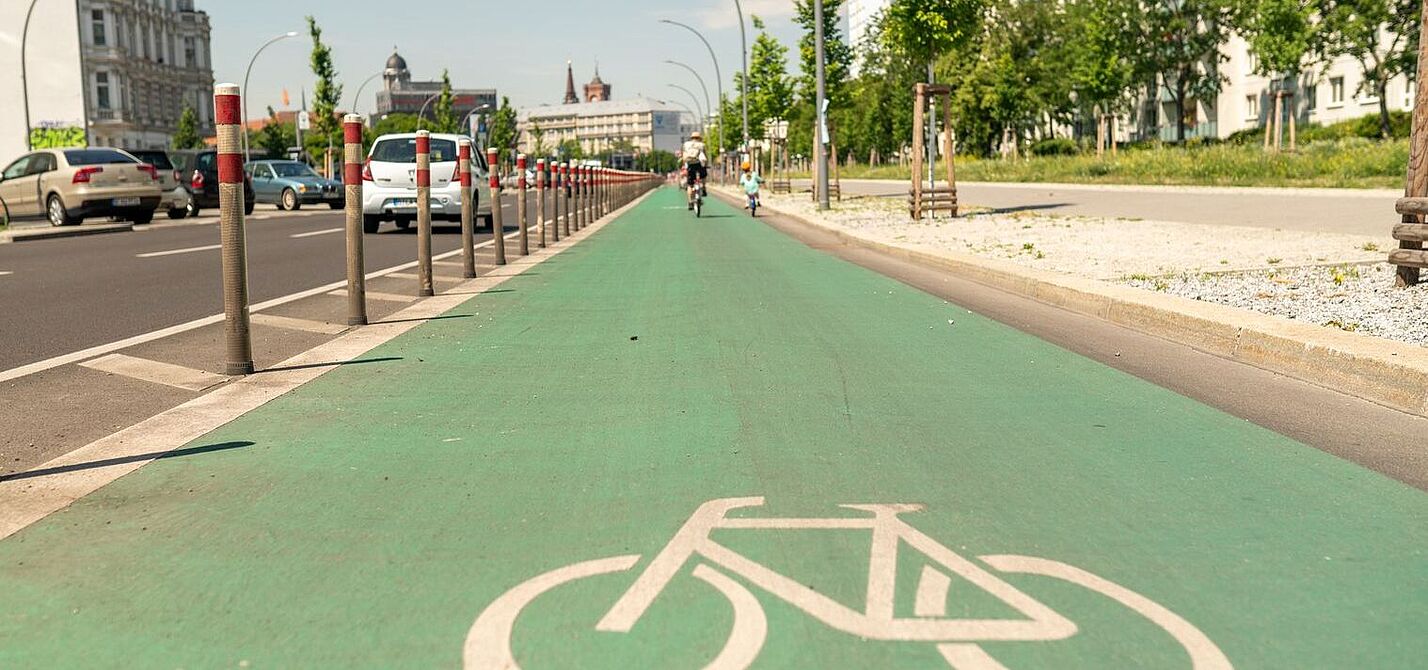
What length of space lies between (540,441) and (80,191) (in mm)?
24223

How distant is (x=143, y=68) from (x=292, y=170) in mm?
54738

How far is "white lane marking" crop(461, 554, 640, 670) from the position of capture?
2.72 metres

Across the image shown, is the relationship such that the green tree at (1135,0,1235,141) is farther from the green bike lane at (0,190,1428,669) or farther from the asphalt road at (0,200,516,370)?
the green bike lane at (0,190,1428,669)

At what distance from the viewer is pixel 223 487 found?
4152 mm

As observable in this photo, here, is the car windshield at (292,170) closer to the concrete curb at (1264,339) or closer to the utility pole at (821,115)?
the utility pole at (821,115)

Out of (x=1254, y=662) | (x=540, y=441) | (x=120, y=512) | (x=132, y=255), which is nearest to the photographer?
(x=1254, y=662)

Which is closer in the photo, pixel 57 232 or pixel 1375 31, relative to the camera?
pixel 57 232

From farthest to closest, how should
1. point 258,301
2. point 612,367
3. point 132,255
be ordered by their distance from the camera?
point 132,255
point 258,301
point 612,367

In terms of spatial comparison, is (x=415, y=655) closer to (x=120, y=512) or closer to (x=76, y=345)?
(x=120, y=512)

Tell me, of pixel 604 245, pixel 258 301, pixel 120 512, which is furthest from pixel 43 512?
pixel 604 245

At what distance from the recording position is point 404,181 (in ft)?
72.3

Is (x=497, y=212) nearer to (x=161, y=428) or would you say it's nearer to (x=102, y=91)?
(x=161, y=428)

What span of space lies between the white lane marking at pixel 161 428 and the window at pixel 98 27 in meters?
81.3

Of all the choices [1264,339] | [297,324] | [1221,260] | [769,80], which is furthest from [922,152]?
[769,80]
